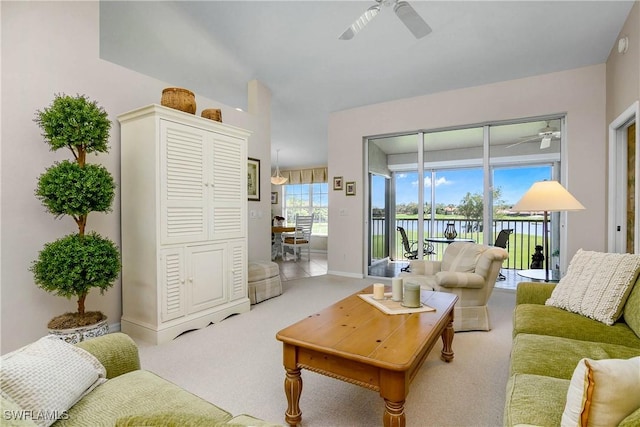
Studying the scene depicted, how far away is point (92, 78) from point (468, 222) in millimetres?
4757

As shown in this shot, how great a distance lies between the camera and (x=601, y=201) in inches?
143

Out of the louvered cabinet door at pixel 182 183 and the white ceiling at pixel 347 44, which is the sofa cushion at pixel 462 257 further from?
the louvered cabinet door at pixel 182 183

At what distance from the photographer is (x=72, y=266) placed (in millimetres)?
2090

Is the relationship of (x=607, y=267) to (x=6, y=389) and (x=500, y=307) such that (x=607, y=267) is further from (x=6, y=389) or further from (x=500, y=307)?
(x=6, y=389)

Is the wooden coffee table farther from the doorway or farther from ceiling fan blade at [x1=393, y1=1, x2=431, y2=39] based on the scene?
the doorway

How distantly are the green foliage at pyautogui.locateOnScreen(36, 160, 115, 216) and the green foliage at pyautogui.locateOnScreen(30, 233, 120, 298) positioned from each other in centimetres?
23

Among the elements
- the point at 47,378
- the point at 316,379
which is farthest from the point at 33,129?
the point at 316,379

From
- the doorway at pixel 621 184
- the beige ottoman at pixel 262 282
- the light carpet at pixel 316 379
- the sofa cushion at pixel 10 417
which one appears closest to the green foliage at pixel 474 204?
the doorway at pixel 621 184

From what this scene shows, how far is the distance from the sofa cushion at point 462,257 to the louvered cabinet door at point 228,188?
86.6 inches

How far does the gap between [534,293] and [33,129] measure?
3.93m

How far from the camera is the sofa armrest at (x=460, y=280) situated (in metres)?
2.75

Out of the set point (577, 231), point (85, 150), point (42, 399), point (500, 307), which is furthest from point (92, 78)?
point (577, 231)

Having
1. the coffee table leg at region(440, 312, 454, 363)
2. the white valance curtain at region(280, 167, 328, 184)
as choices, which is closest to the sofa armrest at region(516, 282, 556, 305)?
the coffee table leg at region(440, 312, 454, 363)

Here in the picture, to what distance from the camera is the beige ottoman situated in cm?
373
